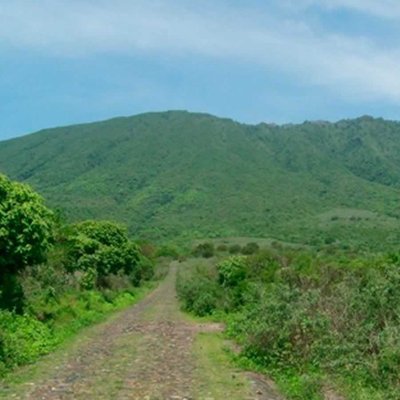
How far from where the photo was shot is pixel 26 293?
28969 mm

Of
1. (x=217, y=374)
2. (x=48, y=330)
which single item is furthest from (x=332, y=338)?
(x=48, y=330)

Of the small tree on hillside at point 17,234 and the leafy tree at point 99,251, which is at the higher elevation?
the small tree on hillside at point 17,234

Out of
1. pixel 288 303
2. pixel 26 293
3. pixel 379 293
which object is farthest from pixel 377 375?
pixel 26 293

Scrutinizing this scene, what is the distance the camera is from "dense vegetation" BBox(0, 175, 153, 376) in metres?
22.7

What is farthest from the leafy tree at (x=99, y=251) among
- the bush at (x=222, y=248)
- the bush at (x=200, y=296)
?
the bush at (x=222, y=248)

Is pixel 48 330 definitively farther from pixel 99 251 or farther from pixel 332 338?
pixel 99 251

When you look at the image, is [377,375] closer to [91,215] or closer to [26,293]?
[26,293]

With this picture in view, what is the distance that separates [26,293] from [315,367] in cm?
1542

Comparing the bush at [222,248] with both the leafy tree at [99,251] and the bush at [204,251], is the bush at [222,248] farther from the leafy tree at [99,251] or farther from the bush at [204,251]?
the leafy tree at [99,251]

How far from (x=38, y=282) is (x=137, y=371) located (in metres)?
16.0

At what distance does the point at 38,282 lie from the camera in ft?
109

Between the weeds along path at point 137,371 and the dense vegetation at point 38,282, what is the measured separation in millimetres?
929

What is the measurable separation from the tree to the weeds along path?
11.9 feet

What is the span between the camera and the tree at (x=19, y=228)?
24109mm
